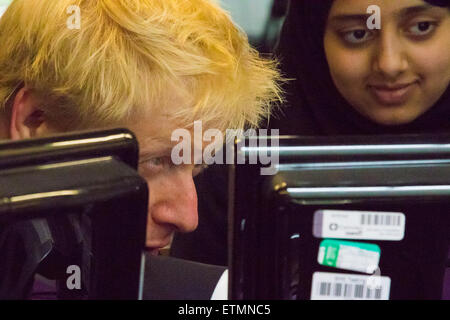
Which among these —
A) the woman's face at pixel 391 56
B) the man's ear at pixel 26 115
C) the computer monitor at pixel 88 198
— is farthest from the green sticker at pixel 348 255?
the woman's face at pixel 391 56

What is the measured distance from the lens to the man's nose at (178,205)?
0.82 meters

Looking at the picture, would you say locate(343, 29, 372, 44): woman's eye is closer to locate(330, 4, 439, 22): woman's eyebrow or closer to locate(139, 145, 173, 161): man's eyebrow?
locate(330, 4, 439, 22): woman's eyebrow

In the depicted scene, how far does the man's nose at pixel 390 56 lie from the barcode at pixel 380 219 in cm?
100

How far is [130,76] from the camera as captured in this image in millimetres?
794

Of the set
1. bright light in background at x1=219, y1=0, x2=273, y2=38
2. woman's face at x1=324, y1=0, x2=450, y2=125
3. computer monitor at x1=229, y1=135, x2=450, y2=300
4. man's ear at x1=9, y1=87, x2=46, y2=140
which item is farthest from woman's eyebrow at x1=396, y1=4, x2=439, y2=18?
bright light in background at x1=219, y1=0, x2=273, y2=38

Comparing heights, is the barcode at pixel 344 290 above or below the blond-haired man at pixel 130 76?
below

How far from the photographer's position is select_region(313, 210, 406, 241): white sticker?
0.38m

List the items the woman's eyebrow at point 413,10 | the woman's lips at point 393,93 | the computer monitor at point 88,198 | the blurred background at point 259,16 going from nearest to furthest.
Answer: the computer monitor at point 88,198 < the woman's eyebrow at point 413,10 < the woman's lips at point 393,93 < the blurred background at point 259,16

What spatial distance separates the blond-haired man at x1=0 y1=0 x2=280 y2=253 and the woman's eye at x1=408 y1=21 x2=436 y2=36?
61cm

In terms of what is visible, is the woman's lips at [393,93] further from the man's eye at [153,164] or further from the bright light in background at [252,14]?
the bright light in background at [252,14]

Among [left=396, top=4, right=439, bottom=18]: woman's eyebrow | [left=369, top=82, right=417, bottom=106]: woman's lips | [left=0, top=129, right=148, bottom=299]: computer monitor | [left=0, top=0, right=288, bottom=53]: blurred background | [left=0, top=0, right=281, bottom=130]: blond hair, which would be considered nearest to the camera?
[left=0, top=129, right=148, bottom=299]: computer monitor

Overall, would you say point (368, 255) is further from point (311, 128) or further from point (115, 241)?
point (311, 128)

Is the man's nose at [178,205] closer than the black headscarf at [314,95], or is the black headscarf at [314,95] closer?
the man's nose at [178,205]

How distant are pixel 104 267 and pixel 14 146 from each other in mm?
96
